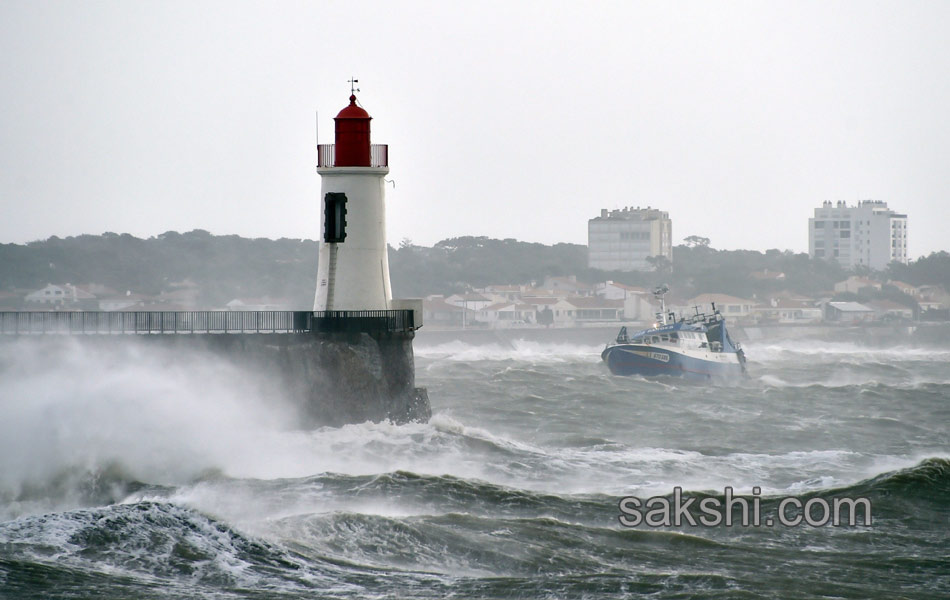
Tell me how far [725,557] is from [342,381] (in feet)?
36.6

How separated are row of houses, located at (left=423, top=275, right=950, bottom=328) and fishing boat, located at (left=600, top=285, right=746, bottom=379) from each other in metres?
56.0

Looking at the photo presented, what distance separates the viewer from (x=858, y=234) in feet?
634

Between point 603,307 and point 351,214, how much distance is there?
9925 cm

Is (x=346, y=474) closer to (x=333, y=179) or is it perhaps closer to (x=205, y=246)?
(x=333, y=179)

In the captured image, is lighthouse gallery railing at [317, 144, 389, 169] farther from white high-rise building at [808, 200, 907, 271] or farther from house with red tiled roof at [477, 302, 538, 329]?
white high-rise building at [808, 200, 907, 271]

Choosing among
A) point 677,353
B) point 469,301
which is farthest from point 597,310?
point 677,353

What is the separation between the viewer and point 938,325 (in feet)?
416

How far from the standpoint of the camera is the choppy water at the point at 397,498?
44.1 feet

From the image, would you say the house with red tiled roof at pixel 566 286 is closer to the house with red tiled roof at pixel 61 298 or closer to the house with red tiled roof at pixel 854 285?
the house with red tiled roof at pixel 854 285

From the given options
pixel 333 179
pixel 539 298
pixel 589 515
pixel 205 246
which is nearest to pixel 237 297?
pixel 205 246

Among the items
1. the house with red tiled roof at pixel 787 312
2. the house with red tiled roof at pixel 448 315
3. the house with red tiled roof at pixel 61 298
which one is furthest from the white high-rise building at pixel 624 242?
the house with red tiled roof at pixel 61 298

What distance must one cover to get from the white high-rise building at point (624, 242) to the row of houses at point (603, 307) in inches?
663

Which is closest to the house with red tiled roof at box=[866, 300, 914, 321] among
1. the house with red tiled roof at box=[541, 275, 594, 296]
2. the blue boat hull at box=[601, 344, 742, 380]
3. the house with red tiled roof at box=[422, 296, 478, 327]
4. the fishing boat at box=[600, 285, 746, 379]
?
the house with red tiled roof at box=[541, 275, 594, 296]

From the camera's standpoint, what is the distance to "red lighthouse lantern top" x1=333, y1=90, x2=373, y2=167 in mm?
25453
